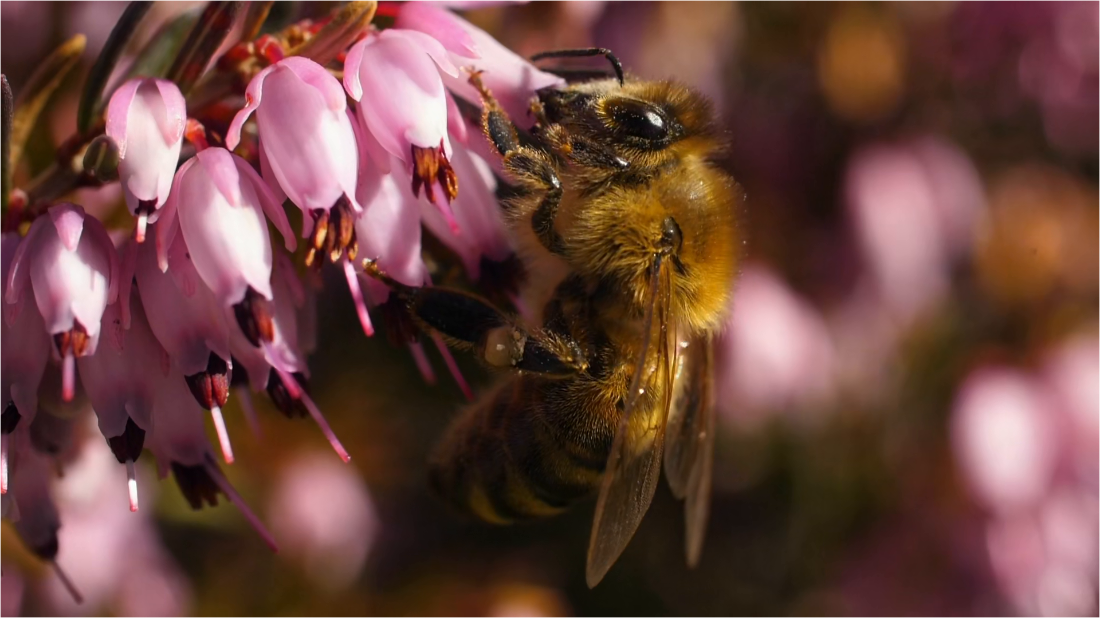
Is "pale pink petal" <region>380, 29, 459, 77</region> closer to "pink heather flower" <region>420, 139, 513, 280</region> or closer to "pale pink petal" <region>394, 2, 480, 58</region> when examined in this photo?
"pale pink petal" <region>394, 2, 480, 58</region>

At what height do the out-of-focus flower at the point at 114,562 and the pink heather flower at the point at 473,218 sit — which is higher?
the pink heather flower at the point at 473,218

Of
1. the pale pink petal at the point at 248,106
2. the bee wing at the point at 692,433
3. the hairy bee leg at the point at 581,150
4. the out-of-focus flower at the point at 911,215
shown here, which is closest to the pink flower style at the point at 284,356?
the pale pink petal at the point at 248,106

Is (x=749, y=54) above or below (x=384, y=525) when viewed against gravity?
above

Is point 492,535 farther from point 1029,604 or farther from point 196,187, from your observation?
point 196,187

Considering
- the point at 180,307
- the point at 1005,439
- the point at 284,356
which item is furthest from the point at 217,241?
the point at 1005,439

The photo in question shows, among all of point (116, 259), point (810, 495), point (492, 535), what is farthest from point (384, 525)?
point (116, 259)

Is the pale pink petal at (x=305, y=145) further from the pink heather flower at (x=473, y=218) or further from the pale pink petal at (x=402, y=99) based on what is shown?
the pink heather flower at (x=473, y=218)
